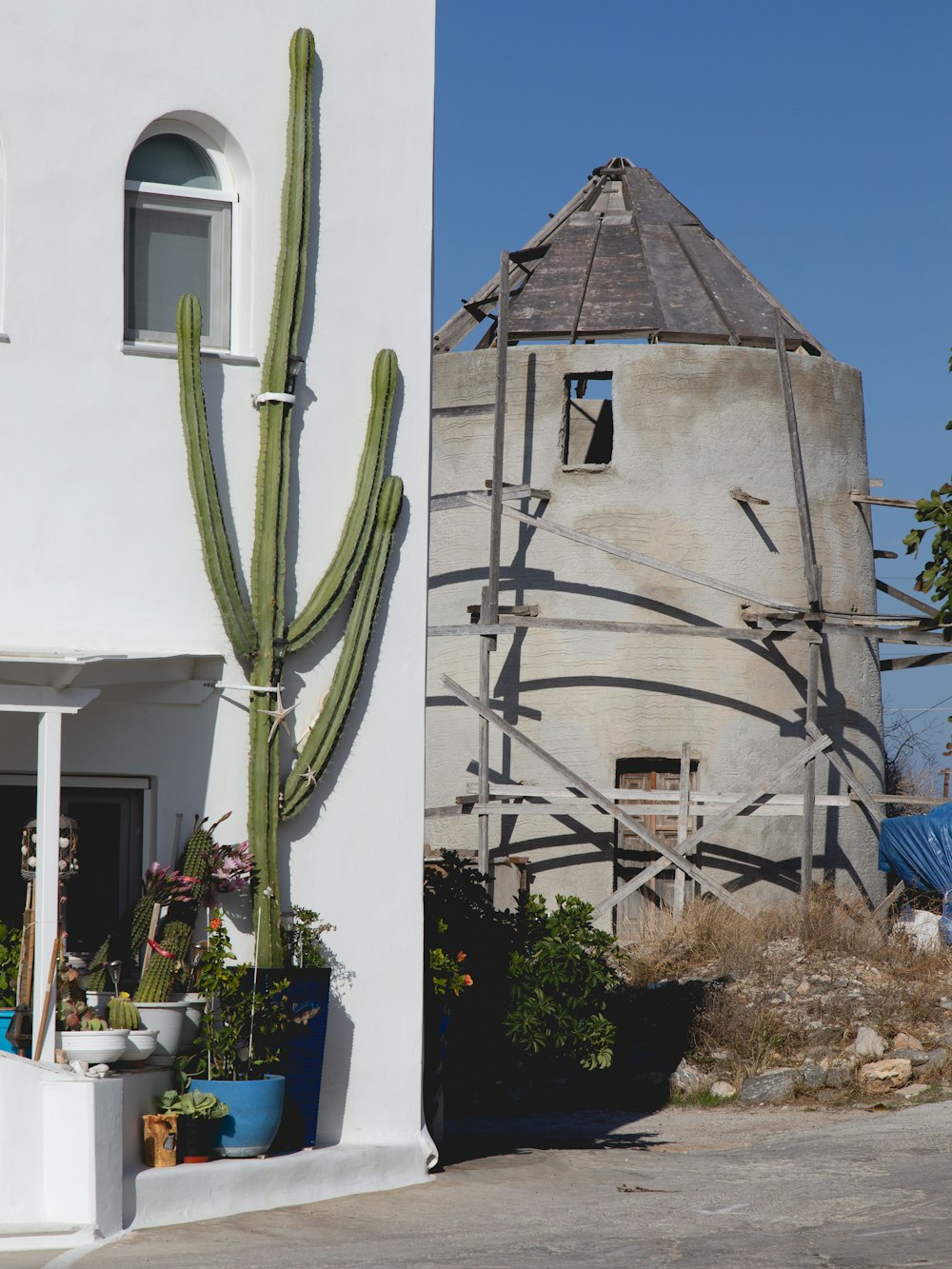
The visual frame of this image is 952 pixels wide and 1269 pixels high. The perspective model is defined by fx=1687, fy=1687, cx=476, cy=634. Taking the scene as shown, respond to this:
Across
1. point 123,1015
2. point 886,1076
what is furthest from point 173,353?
point 886,1076

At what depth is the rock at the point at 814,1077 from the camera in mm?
15258

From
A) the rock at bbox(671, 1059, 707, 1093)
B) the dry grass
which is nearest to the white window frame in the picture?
the rock at bbox(671, 1059, 707, 1093)

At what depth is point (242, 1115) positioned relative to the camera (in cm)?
963

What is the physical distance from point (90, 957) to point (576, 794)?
9508mm

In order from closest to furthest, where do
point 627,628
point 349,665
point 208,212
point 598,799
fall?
point 349,665
point 208,212
point 598,799
point 627,628

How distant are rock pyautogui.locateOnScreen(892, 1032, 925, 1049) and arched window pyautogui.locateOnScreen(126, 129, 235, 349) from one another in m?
9.35

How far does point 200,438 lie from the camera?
10.2 meters

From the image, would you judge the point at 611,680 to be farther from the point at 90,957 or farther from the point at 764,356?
the point at 90,957

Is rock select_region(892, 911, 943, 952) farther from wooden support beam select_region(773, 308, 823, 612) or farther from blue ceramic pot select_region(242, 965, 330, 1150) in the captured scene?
blue ceramic pot select_region(242, 965, 330, 1150)

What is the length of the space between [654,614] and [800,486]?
2.23 metres

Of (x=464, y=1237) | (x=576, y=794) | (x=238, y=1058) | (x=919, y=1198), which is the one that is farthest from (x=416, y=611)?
(x=576, y=794)

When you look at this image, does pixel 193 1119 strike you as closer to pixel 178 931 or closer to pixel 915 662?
pixel 178 931

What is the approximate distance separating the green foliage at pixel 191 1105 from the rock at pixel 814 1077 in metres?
7.34

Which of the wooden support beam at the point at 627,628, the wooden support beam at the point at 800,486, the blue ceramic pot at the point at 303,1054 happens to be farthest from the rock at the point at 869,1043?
the blue ceramic pot at the point at 303,1054
